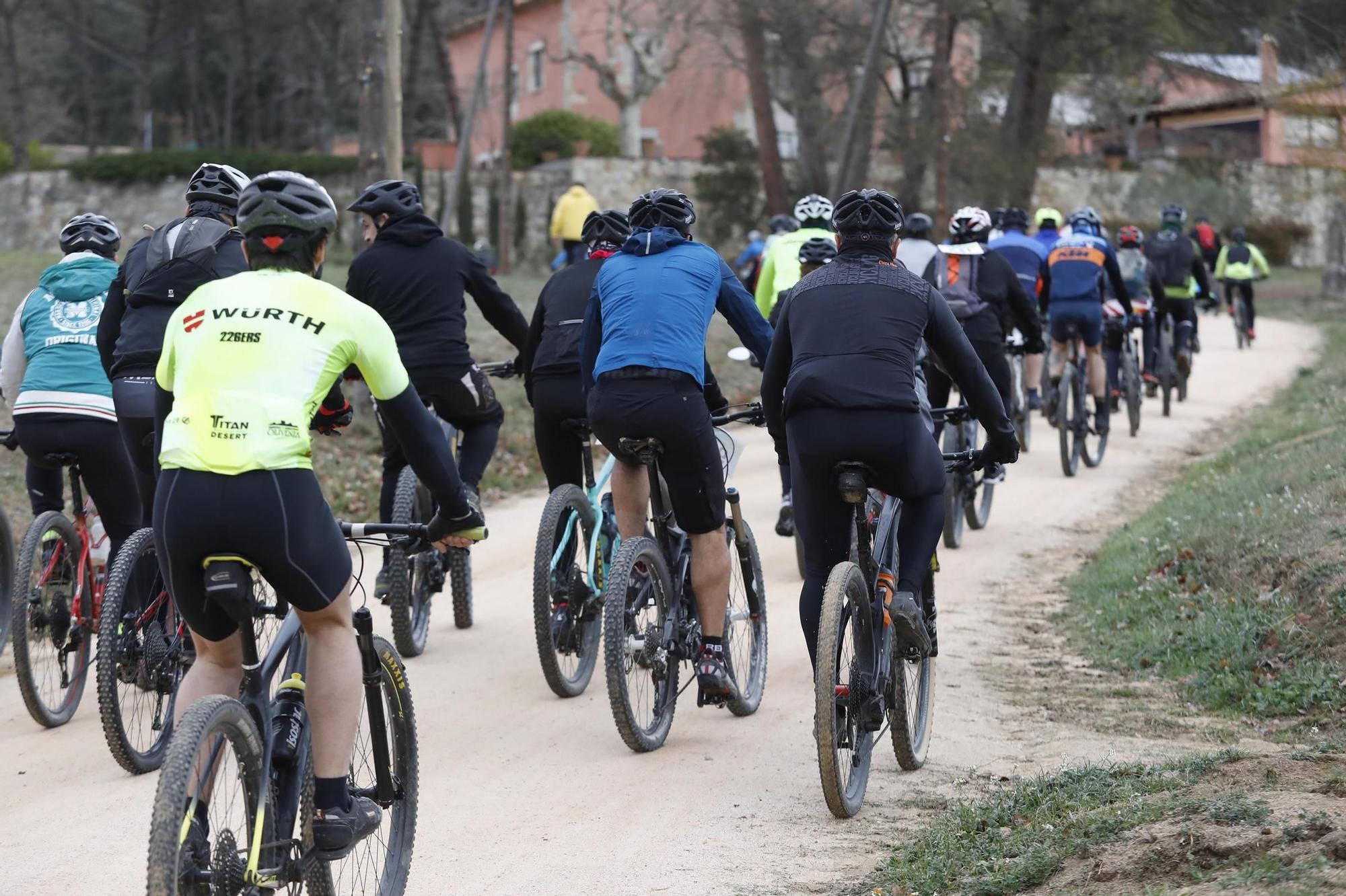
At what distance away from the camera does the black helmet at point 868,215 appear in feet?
20.0

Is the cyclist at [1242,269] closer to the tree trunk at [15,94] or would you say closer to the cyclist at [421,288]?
the cyclist at [421,288]

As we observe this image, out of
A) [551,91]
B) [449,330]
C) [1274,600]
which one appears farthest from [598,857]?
[551,91]

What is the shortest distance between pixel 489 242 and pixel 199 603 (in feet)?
128

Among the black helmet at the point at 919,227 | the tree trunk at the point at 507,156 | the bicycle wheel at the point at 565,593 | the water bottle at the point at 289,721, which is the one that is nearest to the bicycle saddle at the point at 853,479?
the bicycle wheel at the point at 565,593

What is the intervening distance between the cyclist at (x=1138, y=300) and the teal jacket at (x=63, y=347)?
36.2ft

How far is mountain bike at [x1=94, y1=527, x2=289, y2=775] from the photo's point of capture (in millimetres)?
6410

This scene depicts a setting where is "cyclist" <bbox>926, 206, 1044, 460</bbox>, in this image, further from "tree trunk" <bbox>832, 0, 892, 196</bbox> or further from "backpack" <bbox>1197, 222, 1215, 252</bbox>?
"backpack" <bbox>1197, 222, 1215, 252</bbox>

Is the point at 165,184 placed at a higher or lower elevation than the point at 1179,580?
higher

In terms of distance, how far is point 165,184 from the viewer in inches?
1661

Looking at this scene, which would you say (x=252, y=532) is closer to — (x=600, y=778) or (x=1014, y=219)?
(x=600, y=778)

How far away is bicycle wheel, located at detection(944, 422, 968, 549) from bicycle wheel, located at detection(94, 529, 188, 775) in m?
6.22

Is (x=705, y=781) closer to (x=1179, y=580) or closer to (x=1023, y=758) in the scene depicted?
(x=1023, y=758)

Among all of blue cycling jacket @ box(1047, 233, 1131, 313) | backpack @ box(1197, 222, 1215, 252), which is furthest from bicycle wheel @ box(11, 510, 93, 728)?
backpack @ box(1197, 222, 1215, 252)

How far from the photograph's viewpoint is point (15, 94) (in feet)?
147
